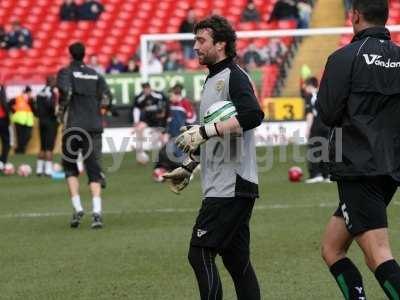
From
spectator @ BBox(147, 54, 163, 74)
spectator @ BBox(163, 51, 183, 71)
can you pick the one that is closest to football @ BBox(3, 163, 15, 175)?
spectator @ BBox(147, 54, 163, 74)

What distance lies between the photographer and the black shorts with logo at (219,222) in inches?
285

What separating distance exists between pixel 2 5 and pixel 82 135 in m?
22.8

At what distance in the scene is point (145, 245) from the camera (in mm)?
12227

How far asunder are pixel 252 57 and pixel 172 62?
233 centimetres

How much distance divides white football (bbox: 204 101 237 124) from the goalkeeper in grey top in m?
0.04

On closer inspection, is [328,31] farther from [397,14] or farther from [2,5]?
[2,5]

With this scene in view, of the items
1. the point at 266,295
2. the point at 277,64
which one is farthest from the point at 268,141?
the point at 266,295

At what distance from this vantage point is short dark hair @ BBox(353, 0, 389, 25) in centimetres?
678

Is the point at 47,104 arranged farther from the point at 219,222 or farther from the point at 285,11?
the point at 219,222

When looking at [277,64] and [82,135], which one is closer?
[82,135]

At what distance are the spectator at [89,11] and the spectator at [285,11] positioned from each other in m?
5.90

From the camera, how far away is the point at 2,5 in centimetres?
3575

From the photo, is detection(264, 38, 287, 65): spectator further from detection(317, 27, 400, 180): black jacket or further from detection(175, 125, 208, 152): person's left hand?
detection(317, 27, 400, 180): black jacket

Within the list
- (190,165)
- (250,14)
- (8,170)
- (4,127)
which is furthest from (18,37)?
(190,165)
